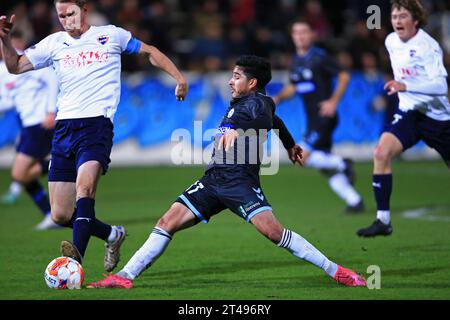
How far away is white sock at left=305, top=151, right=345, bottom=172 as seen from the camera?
13.5m

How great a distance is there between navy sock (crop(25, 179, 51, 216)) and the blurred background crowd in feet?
27.5

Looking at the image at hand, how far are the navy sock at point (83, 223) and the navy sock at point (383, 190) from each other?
3.80 meters

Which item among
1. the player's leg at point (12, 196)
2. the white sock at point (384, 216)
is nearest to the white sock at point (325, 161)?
the white sock at point (384, 216)

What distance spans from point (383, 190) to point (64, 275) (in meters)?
4.33

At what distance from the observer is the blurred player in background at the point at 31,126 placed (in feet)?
40.1

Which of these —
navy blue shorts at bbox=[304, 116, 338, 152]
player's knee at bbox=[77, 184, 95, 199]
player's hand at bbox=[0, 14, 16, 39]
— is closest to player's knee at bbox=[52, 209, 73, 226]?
player's knee at bbox=[77, 184, 95, 199]

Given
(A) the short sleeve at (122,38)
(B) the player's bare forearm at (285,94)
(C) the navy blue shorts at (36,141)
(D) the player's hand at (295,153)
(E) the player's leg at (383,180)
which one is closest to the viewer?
(D) the player's hand at (295,153)

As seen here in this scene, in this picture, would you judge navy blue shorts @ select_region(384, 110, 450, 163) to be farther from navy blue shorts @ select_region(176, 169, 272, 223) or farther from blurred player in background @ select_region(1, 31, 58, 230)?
blurred player in background @ select_region(1, 31, 58, 230)

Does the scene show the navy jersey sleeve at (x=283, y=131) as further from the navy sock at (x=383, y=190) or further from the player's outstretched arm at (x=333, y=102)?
the player's outstretched arm at (x=333, y=102)
